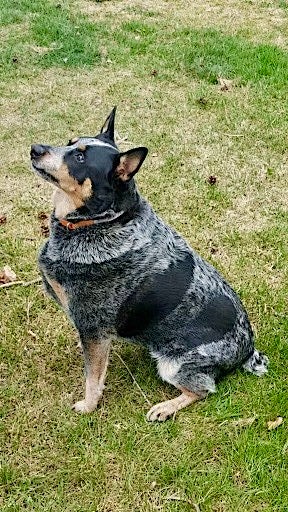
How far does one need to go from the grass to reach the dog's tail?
0.27 feet

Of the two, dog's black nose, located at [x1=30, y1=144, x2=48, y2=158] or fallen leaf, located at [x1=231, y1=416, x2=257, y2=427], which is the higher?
dog's black nose, located at [x1=30, y1=144, x2=48, y2=158]

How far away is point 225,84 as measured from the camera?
7.93m

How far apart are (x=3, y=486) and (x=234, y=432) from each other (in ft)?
4.76

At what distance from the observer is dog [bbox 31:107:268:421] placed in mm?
3742

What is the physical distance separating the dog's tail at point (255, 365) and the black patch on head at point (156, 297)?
758 mm

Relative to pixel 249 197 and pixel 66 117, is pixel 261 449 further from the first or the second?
pixel 66 117

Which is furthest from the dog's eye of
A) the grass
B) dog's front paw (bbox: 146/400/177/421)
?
dog's front paw (bbox: 146/400/177/421)

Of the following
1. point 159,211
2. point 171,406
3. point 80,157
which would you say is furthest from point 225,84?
point 171,406

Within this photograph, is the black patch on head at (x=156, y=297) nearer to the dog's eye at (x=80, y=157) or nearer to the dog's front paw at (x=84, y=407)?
the dog's front paw at (x=84, y=407)

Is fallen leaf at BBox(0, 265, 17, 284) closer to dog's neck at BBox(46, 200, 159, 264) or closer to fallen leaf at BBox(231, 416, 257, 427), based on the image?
dog's neck at BBox(46, 200, 159, 264)

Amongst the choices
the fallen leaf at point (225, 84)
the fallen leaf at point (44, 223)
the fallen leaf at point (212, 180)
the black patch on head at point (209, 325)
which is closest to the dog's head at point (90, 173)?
the black patch on head at point (209, 325)

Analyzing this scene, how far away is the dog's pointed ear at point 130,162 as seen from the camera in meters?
3.56

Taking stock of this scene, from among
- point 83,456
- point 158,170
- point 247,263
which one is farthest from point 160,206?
point 83,456

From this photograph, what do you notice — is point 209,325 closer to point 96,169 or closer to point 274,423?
point 274,423
